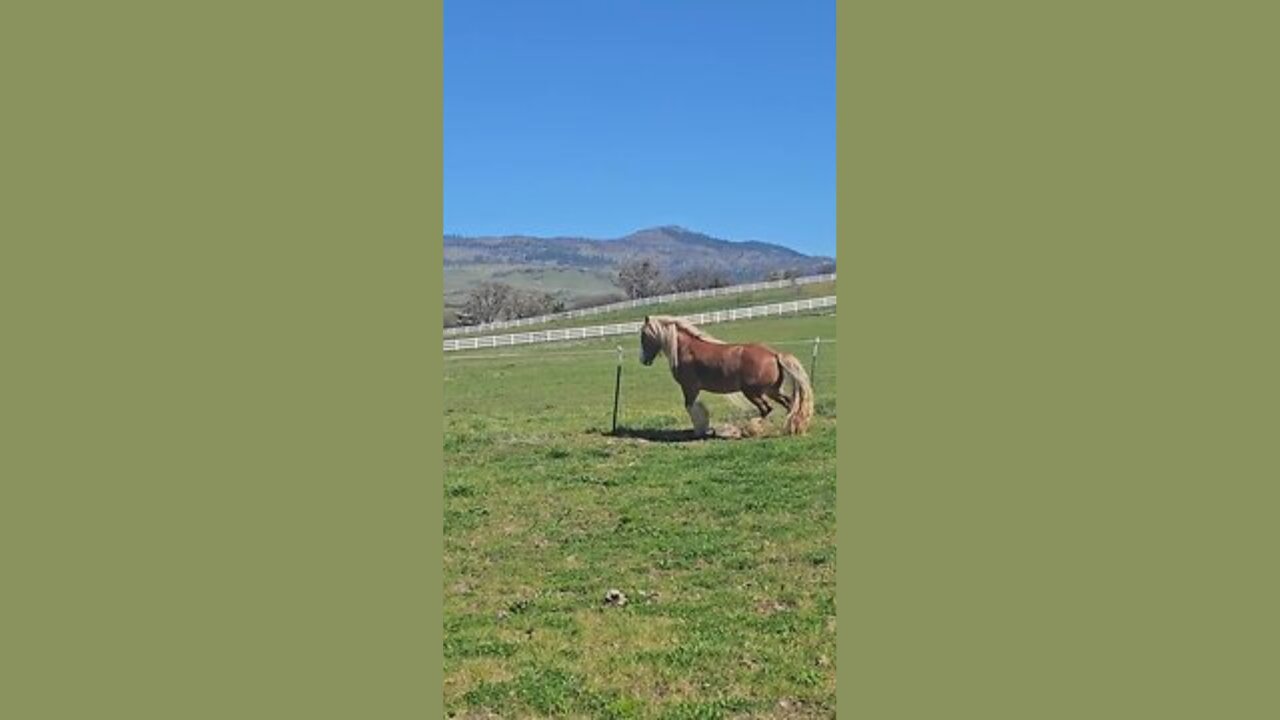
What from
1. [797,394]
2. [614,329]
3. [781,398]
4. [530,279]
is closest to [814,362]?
[797,394]

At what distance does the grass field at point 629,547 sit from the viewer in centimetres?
639

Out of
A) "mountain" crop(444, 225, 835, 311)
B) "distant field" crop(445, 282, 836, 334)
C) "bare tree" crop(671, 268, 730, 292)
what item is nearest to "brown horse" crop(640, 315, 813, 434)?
"distant field" crop(445, 282, 836, 334)

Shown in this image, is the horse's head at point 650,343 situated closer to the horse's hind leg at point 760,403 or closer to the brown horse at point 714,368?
the brown horse at point 714,368

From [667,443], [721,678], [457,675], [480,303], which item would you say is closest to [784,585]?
[721,678]

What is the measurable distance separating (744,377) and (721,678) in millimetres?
Answer: 2057

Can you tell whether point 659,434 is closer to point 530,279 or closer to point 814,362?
point 814,362


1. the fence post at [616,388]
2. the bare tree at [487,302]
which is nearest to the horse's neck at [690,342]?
the fence post at [616,388]

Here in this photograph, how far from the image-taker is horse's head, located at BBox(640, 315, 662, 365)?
7562mm

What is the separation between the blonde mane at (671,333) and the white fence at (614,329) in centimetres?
7

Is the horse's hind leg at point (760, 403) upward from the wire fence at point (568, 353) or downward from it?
downward

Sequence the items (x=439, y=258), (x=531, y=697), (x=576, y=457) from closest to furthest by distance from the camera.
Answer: (x=531, y=697)
(x=439, y=258)
(x=576, y=457)

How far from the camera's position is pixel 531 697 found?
6348 millimetres

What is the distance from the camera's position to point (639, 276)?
292 inches

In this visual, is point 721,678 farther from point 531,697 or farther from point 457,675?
point 457,675
